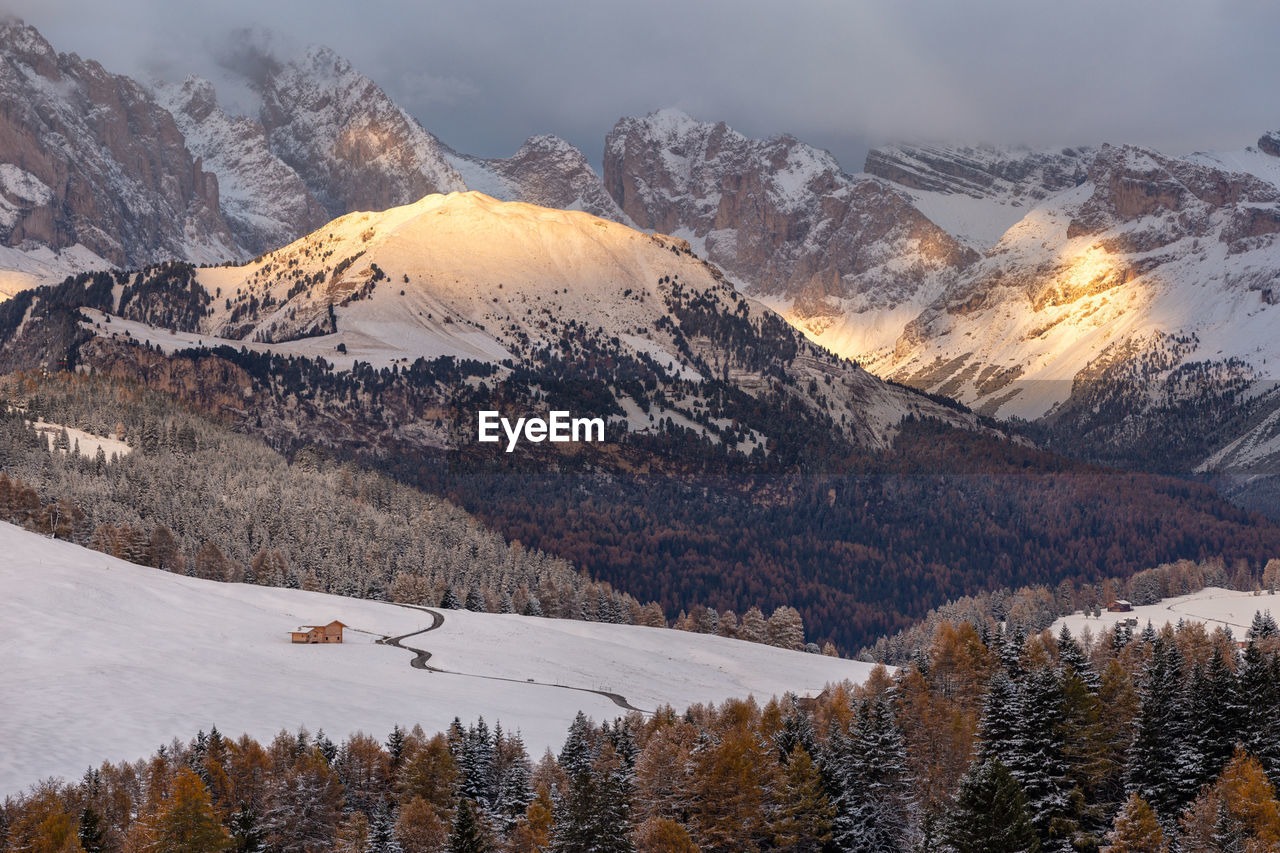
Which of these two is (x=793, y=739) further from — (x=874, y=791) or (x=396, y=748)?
(x=396, y=748)

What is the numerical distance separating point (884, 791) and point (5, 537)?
10502 cm

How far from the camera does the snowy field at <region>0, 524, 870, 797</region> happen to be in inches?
3846

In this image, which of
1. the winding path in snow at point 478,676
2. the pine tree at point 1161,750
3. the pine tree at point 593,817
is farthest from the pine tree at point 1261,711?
the winding path in snow at point 478,676

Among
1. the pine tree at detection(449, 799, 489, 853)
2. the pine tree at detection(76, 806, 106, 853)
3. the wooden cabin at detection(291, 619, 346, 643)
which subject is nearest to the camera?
the pine tree at detection(449, 799, 489, 853)

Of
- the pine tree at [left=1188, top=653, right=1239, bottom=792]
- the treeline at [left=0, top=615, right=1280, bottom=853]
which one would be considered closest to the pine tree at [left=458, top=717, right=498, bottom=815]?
the treeline at [left=0, top=615, right=1280, bottom=853]

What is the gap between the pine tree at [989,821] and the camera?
61719 millimetres

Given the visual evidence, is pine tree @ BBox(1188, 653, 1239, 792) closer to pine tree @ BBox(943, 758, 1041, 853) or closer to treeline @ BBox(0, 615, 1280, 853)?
treeline @ BBox(0, 615, 1280, 853)

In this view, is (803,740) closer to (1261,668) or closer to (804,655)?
(1261,668)

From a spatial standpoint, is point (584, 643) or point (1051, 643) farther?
point (584, 643)

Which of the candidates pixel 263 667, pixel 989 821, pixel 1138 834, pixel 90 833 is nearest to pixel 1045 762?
pixel 1138 834

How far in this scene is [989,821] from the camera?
6203 cm

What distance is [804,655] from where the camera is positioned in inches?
6919

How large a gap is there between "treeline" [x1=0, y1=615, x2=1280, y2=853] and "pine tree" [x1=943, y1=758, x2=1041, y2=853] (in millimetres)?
91

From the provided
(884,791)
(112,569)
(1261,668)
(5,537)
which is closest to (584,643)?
(112,569)
